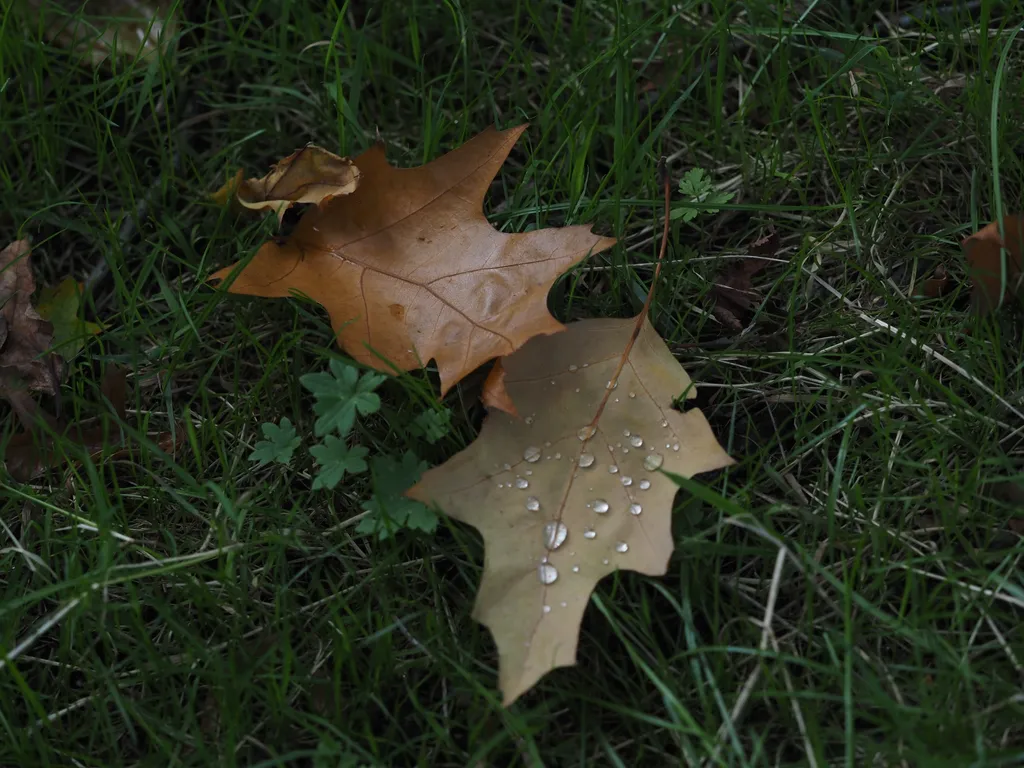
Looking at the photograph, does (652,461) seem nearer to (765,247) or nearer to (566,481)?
(566,481)

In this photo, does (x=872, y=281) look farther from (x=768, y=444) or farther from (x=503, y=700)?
(x=503, y=700)

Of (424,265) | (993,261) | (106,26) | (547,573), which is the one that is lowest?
(547,573)

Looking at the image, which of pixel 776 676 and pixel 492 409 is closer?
pixel 776 676

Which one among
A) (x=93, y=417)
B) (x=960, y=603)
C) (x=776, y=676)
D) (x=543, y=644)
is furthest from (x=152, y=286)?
(x=960, y=603)

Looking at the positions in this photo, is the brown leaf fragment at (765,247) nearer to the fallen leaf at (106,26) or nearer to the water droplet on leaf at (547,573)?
the water droplet on leaf at (547,573)

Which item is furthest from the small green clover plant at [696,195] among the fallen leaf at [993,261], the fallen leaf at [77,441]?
the fallen leaf at [77,441]

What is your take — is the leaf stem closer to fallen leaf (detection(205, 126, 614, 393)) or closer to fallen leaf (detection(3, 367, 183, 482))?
fallen leaf (detection(205, 126, 614, 393))

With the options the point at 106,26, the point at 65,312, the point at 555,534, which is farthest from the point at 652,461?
the point at 106,26
